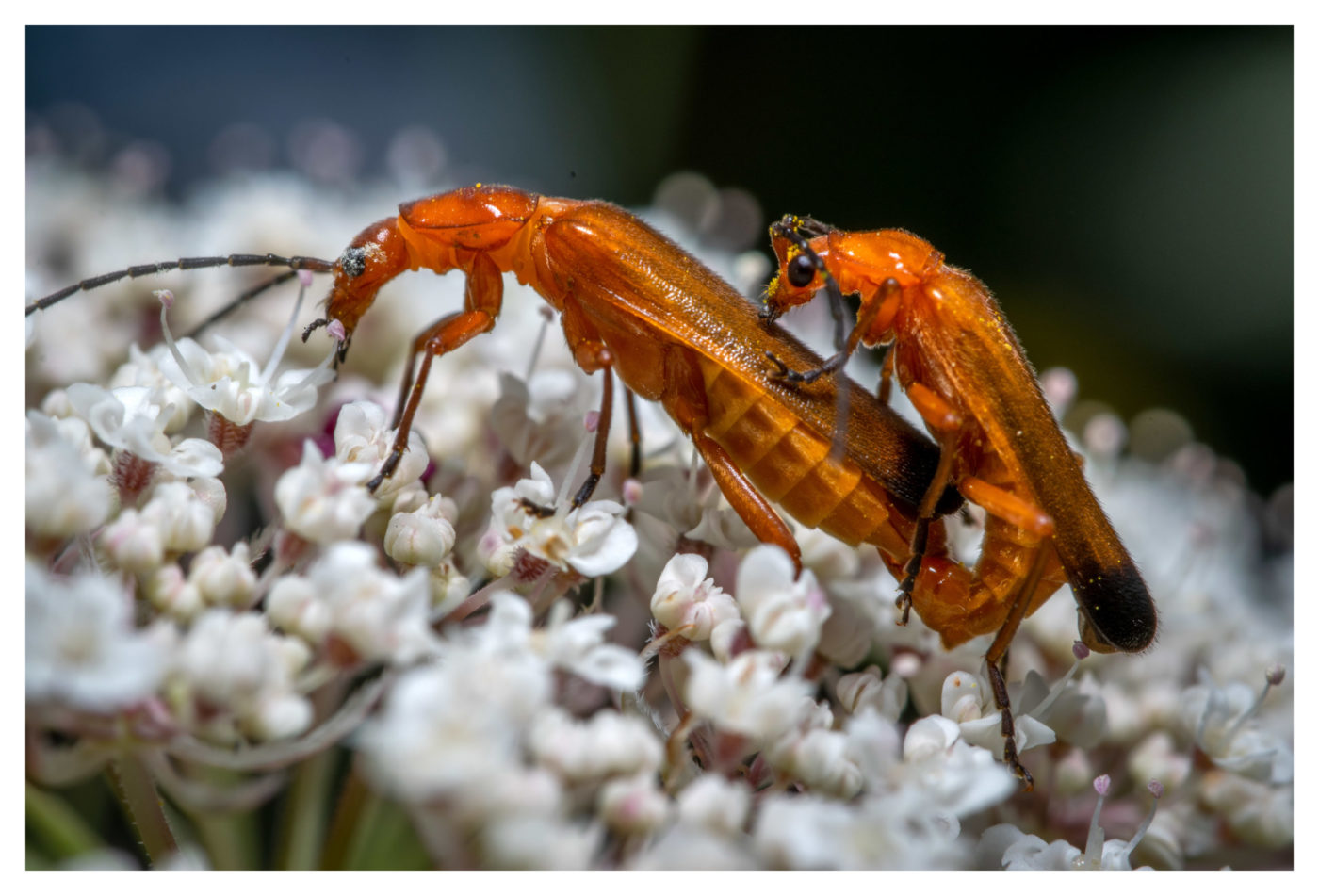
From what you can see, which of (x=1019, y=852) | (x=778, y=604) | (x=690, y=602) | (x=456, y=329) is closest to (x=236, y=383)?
(x=456, y=329)

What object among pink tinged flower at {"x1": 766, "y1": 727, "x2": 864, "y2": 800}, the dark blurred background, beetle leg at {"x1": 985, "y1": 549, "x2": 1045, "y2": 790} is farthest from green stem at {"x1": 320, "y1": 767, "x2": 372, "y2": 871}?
the dark blurred background

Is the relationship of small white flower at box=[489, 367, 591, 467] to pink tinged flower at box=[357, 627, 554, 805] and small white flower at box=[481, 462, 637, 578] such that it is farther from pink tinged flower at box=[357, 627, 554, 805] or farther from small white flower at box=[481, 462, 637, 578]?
pink tinged flower at box=[357, 627, 554, 805]

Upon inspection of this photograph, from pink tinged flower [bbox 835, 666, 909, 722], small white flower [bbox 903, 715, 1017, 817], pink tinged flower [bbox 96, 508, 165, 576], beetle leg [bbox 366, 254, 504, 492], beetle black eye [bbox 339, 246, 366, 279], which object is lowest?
pink tinged flower [bbox 835, 666, 909, 722]

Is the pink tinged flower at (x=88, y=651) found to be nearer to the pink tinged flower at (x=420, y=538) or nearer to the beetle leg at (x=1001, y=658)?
the pink tinged flower at (x=420, y=538)

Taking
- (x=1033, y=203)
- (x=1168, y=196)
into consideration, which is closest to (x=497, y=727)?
(x=1033, y=203)

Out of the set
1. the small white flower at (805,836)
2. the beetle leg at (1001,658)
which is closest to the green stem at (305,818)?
the small white flower at (805,836)
